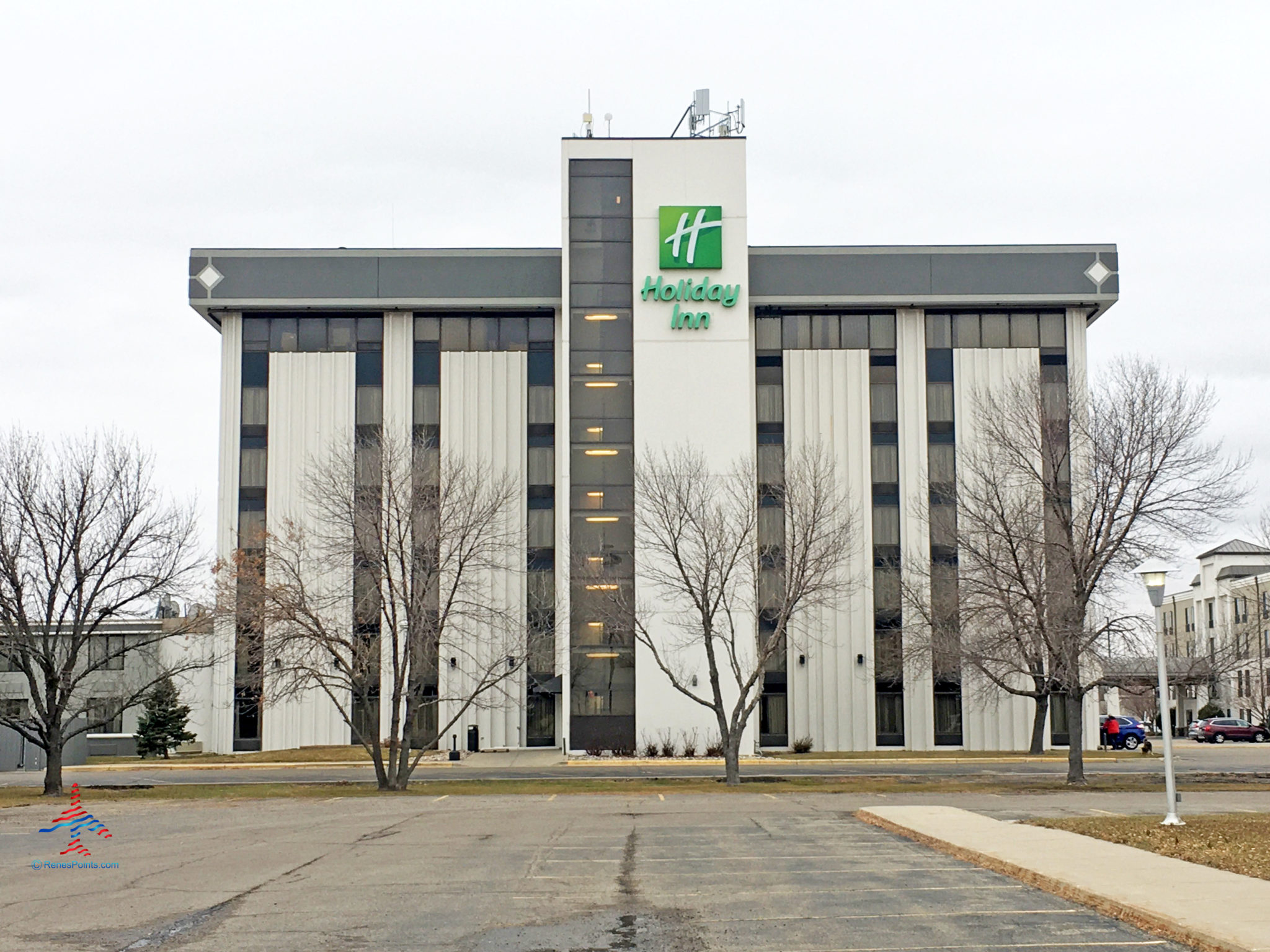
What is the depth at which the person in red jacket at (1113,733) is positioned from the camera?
5403 cm

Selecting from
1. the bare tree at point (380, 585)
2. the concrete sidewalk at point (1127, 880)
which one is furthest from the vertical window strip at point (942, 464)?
the concrete sidewalk at point (1127, 880)

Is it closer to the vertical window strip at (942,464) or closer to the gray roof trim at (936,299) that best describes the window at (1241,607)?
the gray roof trim at (936,299)

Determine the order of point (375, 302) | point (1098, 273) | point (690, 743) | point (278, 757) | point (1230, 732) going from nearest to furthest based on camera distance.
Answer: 1. point (690, 743)
2. point (278, 757)
3. point (1098, 273)
4. point (375, 302)
5. point (1230, 732)

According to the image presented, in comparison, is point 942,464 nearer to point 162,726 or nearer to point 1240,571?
point 162,726

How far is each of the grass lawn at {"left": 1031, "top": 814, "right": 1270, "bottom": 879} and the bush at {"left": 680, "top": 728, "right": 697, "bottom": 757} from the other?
25480 millimetres

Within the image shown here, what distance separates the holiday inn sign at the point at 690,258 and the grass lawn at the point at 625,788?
19.9 meters

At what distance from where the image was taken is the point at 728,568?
37.7 metres

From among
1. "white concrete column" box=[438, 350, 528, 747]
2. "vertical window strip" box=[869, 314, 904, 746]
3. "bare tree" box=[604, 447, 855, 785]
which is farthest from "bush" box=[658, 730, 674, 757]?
"vertical window strip" box=[869, 314, 904, 746]

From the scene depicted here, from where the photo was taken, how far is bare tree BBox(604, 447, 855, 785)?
36.3 meters

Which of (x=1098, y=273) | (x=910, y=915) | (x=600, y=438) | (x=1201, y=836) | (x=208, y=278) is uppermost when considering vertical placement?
(x=1098, y=273)

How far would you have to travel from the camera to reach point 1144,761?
1802 inches

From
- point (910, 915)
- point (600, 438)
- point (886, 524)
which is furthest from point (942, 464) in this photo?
point (910, 915)

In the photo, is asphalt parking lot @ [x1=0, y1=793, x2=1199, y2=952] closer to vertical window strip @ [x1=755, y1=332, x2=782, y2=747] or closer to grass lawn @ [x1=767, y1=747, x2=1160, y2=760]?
grass lawn @ [x1=767, y1=747, x2=1160, y2=760]

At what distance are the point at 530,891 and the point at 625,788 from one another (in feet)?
65.0
